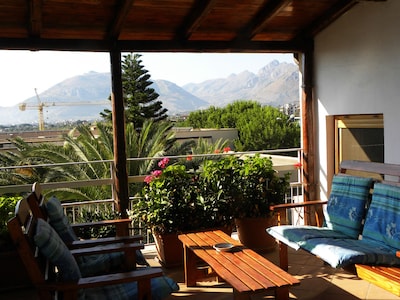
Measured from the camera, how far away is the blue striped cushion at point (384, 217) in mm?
3117

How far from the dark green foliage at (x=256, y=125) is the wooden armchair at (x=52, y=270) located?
69.2ft

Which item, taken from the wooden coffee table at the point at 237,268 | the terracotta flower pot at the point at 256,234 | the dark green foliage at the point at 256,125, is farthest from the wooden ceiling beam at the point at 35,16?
the dark green foliage at the point at 256,125

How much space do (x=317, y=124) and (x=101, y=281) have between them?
399 centimetres

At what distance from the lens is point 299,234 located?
3.45 meters

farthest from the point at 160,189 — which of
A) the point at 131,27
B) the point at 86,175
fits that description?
the point at 86,175

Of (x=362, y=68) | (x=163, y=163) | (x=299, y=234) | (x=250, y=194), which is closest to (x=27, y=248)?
(x=299, y=234)

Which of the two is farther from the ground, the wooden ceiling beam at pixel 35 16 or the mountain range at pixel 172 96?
the mountain range at pixel 172 96

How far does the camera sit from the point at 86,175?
9.28 m

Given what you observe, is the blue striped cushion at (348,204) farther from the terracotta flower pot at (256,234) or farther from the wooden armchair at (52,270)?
the wooden armchair at (52,270)

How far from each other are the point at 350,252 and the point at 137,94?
17.8 meters

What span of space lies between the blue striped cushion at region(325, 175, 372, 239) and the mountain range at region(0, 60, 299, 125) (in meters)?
15.2

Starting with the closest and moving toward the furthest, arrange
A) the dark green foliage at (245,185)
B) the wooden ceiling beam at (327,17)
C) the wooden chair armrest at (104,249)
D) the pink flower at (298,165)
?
the wooden chair armrest at (104,249)
the dark green foliage at (245,185)
the wooden ceiling beam at (327,17)
the pink flower at (298,165)

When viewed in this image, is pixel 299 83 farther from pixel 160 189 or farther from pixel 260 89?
pixel 260 89

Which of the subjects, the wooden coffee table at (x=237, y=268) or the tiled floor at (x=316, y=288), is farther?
the tiled floor at (x=316, y=288)
